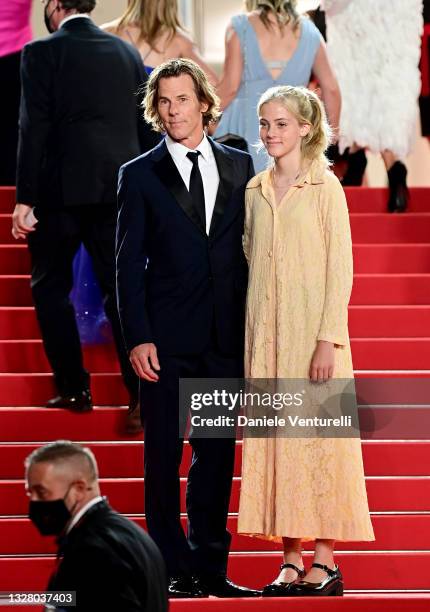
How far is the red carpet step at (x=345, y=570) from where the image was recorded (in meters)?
4.86

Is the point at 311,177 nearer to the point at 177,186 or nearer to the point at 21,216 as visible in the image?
the point at 177,186

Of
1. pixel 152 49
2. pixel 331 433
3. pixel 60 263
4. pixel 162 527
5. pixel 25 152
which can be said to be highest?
pixel 152 49

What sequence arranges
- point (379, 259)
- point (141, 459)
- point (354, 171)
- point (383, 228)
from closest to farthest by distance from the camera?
point (141, 459), point (379, 259), point (383, 228), point (354, 171)

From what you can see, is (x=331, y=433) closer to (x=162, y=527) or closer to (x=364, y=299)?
(x=162, y=527)

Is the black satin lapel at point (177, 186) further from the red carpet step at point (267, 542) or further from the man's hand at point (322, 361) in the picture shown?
the red carpet step at point (267, 542)

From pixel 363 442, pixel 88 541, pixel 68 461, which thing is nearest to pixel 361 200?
pixel 363 442

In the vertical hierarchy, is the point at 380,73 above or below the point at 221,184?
above

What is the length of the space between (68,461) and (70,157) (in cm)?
242

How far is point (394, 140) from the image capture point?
7254mm

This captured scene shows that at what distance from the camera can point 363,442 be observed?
5434 mm

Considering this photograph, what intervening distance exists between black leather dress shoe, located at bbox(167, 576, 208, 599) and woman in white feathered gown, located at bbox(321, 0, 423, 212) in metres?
3.33

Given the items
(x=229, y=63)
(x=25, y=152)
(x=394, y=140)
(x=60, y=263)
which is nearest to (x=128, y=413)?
(x=60, y=263)

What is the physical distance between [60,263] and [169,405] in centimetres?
122

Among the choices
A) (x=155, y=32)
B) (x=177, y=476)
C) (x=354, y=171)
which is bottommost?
(x=177, y=476)
